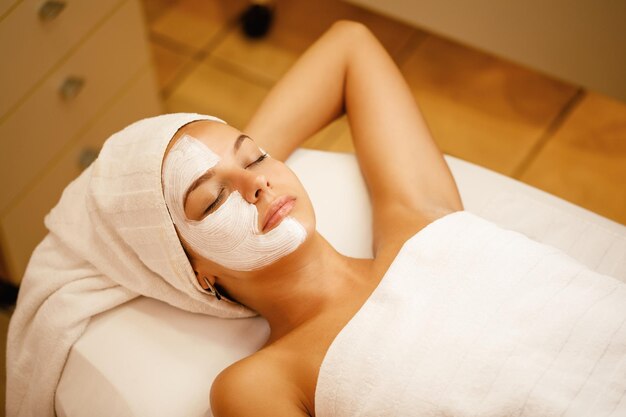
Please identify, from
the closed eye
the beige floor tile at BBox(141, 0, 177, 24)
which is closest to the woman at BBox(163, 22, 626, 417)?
the closed eye

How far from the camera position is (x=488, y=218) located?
1343 mm

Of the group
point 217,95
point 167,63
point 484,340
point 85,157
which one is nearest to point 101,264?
point 484,340

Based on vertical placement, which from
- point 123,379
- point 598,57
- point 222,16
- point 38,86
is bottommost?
point 123,379

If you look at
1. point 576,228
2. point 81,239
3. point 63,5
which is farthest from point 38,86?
point 576,228

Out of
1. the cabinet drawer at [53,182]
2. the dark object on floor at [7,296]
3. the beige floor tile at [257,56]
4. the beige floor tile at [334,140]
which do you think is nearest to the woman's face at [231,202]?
the dark object on floor at [7,296]

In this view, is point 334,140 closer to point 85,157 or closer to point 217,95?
point 217,95

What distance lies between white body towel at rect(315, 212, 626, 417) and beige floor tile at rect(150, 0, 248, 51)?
1.58 metres

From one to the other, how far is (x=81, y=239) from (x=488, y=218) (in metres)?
0.74

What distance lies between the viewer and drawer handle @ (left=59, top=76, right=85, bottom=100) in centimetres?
175

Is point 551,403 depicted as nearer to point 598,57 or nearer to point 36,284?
point 36,284

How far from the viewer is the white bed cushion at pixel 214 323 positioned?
1175 mm

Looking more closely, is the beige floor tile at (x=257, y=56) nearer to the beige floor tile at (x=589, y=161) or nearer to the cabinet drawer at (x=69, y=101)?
the cabinet drawer at (x=69, y=101)

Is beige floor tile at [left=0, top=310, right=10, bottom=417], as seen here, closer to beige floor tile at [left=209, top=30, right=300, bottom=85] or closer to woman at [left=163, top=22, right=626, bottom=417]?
woman at [left=163, top=22, right=626, bottom=417]

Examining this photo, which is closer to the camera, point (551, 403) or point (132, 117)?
point (551, 403)
